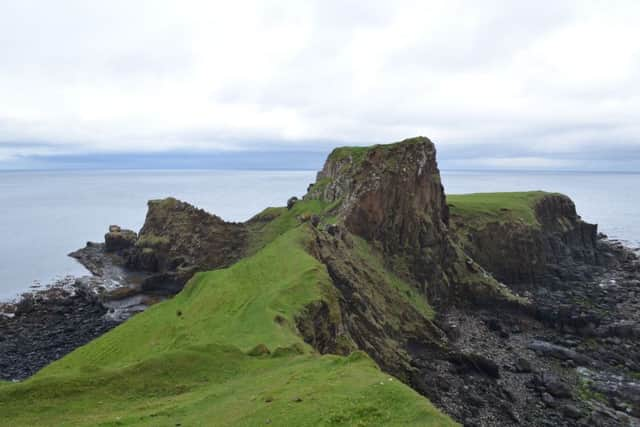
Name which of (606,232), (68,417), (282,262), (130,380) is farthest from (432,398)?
(606,232)

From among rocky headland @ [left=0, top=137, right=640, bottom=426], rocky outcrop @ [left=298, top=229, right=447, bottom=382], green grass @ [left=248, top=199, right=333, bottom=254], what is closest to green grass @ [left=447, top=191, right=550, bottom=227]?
rocky headland @ [left=0, top=137, right=640, bottom=426]

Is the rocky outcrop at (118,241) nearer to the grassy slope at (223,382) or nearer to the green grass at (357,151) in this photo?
the green grass at (357,151)

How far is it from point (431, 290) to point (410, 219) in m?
12.5

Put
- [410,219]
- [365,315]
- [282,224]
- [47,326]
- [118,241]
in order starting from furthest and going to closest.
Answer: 1. [118,241]
2. [282,224]
3. [410,219]
4. [47,326]
5. [365,315]

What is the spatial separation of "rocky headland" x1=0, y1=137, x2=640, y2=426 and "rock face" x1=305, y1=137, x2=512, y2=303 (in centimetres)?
23

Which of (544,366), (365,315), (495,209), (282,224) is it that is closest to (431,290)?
(544,366)

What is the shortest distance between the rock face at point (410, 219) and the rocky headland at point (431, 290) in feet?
0.76

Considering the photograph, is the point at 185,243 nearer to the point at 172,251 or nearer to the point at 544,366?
the point at 172,251

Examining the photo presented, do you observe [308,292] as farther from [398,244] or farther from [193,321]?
[398,244]

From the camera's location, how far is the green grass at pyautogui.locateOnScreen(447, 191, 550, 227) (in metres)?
100

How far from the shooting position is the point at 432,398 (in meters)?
45.7

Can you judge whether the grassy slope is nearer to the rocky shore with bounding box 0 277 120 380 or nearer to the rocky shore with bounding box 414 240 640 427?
the rocky shore with bounding box 414 240 640 427

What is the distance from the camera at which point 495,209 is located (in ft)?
343

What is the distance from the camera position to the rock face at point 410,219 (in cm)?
7594
